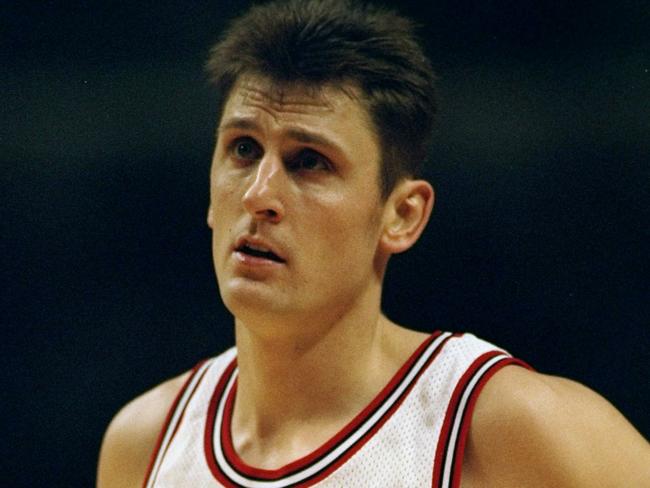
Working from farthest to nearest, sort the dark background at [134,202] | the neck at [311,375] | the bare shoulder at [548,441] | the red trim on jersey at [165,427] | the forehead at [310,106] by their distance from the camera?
1. the dark background at [134,202]
2. the red trim on jersey at [165,427]
3. the neck at [311,375]
4. the forehead at [310,106]
5. the bare shoulder at [548,441]

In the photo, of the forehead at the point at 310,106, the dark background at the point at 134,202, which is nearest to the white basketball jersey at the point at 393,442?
the forehead at the point at 310,106

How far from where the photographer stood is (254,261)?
199cm

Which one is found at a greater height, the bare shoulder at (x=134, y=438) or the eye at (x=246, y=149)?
the eye at (x=246, y=149)

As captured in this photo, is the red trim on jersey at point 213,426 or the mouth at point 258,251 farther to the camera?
the red trim on jersey at point 213,426

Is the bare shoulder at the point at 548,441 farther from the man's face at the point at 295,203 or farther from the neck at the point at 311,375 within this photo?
the man's face at the point at 295,203

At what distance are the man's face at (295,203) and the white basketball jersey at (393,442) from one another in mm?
230

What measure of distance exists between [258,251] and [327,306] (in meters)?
0.19

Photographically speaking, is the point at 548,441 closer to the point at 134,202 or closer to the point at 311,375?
the point at 311,375

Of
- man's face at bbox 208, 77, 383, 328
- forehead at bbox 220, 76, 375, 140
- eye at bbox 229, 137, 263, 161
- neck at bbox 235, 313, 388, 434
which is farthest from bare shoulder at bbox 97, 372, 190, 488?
forehead at bbox 220, 76, 375, 140

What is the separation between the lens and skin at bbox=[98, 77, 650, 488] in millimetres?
1932

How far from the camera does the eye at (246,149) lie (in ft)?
6.83

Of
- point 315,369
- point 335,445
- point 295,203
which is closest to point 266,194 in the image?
point 295,203

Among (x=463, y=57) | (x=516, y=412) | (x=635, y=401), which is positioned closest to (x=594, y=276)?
(x=635, y=401)

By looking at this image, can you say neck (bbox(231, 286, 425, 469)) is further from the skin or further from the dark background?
the dark background
